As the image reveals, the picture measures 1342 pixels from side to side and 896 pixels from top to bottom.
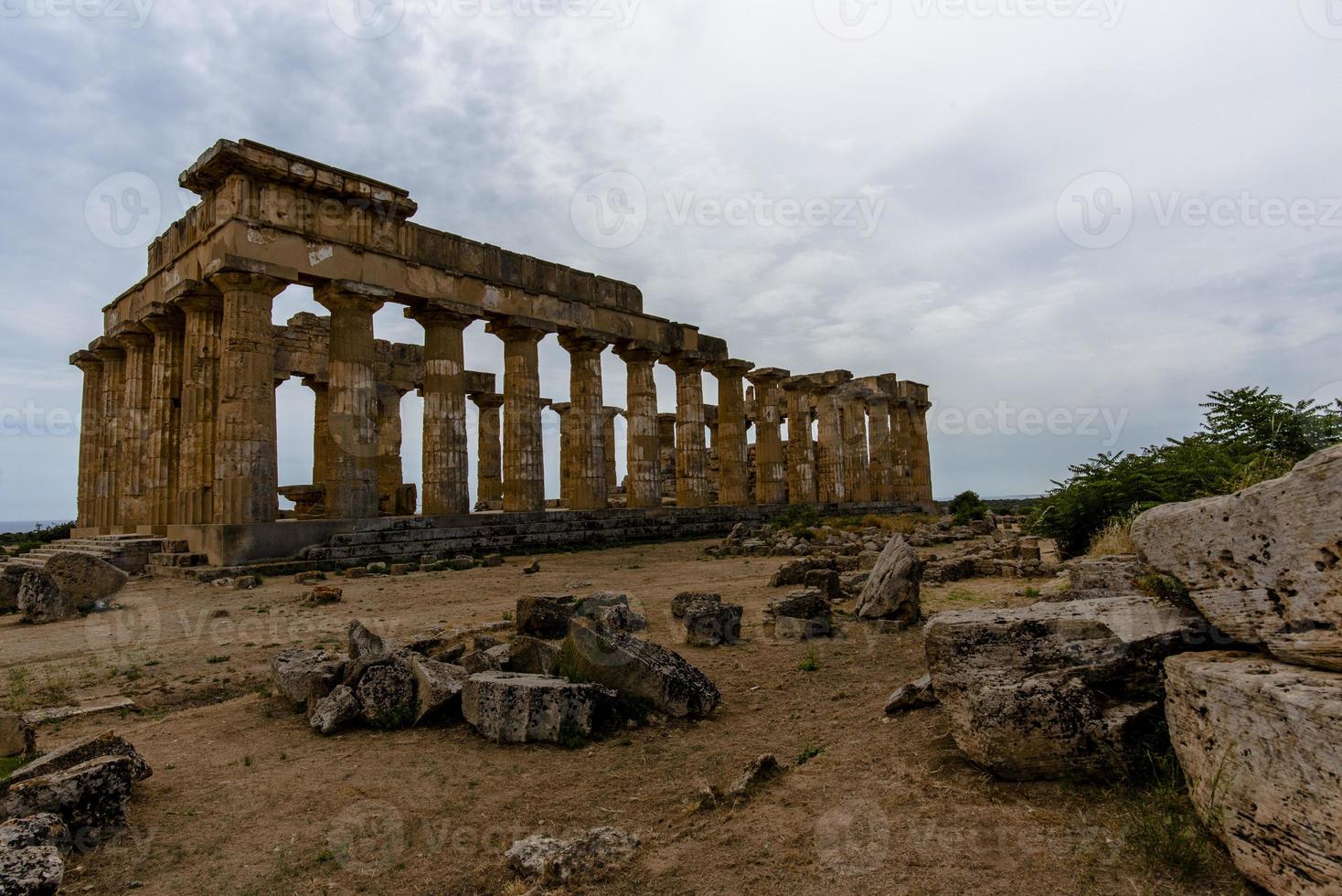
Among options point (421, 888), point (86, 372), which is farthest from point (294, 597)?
point (86, 372)

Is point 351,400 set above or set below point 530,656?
above

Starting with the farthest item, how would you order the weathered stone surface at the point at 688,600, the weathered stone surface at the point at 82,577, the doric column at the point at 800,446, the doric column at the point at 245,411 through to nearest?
the doric column at the point at 800,446 < the doric column at the point at 245,411 < the weathered stone surface at the point at 82,577 < the weathered stone surface at the point at 688,600

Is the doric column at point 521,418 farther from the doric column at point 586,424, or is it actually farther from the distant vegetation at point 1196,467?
the distant vegetation at point 1196,467

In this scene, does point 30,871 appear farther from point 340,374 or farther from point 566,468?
point 566,468

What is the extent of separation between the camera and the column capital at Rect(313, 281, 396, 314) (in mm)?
17344

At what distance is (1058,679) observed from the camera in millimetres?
3777

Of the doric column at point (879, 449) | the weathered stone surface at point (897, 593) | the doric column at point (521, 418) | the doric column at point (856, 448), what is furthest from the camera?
the doric column at point (879, 449)

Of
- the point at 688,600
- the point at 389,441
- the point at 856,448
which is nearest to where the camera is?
the point at 688,600

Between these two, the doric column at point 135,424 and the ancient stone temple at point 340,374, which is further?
the doric column at point 135,424

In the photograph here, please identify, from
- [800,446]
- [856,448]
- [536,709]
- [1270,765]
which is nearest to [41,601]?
[536,709]

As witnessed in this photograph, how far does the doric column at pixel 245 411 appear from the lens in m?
15.8

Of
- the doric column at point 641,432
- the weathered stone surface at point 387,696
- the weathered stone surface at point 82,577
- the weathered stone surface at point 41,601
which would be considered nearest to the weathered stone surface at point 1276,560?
the weathered stone surface at point 387,696

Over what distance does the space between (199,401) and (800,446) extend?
75.5 feet

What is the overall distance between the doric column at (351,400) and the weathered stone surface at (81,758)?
45.1 ft
